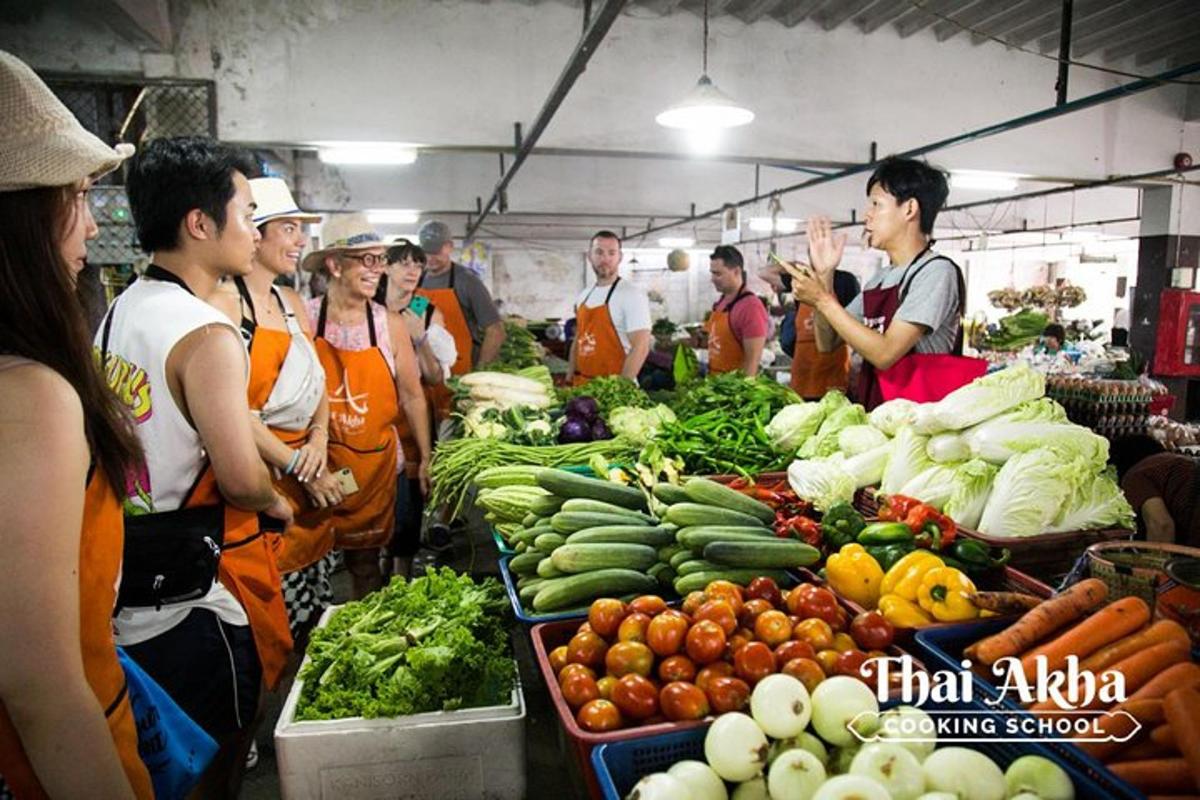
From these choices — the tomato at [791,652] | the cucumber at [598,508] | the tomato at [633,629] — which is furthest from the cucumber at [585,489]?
the tomato at [791,652]

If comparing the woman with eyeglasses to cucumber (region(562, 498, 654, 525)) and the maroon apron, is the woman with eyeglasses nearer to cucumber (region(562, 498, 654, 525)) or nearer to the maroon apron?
cucumber (region(562, 498, 654, 525))

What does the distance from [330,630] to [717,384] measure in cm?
274

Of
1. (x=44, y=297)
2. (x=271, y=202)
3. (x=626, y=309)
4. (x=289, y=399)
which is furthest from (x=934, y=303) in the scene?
(x=626, y=309)

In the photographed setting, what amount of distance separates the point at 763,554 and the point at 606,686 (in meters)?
0.70

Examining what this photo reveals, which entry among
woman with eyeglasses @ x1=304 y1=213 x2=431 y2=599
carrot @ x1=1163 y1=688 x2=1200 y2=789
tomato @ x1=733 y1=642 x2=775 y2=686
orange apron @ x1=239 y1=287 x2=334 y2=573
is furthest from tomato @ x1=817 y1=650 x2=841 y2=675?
woman with eyeglasses @ x1=304 y1=213 x2=431 y2=599

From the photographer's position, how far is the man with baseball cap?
680cm

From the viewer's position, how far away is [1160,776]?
52.6 inches

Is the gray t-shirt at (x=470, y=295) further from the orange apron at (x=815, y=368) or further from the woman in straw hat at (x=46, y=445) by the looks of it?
the woman in straw hat at (x=46, y=445)

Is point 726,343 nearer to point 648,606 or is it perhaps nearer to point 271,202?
point 271,202

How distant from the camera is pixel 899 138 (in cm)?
805

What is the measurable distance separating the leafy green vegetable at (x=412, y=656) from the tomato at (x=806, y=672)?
87 cm

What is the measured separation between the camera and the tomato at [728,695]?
1.58 metres

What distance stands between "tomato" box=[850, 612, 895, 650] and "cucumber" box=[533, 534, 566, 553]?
36.0 inches

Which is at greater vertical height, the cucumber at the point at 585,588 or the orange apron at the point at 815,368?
the orange apron at the point at 815,368
